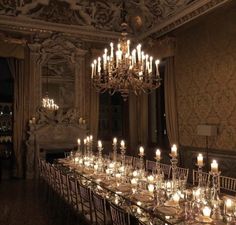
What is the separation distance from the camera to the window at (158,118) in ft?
30.5

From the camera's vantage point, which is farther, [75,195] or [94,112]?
[94,112]

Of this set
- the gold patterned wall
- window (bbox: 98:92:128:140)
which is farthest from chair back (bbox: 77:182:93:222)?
window (bbox: 98:92:128:140)

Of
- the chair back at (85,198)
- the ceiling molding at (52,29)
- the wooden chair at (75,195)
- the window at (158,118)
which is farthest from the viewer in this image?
the window at (158,118)

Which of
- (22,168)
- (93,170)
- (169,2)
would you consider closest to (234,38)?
(169,2)

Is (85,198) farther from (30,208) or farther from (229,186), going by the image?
(229,186)

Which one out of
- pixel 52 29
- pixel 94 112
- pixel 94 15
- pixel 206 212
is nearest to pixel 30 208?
pixel 206 212

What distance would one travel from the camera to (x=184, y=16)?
7.82 metres

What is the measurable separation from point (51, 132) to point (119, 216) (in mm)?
6556

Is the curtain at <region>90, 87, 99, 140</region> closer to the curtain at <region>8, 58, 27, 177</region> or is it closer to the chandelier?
the chandelier

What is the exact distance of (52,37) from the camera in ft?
29.8

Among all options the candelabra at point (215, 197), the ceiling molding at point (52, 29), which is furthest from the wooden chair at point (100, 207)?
the ceiling molding at point (52, 29)

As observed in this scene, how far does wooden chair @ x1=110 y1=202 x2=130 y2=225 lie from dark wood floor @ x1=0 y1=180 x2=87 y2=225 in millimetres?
1489

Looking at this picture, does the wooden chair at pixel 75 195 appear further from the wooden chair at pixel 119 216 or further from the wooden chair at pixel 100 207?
the wooden chair at pixel 119 216

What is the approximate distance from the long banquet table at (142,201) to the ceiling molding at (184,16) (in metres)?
4.64
